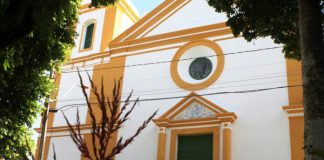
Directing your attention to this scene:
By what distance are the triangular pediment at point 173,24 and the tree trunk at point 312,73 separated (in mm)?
9994

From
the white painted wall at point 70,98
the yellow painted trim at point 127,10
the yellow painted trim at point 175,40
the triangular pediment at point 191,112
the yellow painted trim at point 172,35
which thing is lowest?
the triangular pediment at point 191,112

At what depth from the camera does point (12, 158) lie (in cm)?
945

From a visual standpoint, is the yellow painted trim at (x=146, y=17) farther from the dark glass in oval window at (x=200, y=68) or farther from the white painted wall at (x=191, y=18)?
the dark glass in oval window at (x=200, y=68)

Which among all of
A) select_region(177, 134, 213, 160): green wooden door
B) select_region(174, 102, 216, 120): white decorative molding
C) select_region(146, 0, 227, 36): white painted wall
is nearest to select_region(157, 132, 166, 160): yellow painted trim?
select_region(177, 134, 213, 160): green wooden door

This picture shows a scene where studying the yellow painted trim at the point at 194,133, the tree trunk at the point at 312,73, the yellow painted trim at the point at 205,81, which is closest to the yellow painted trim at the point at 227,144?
the yellow painted trim at the point at 194,133

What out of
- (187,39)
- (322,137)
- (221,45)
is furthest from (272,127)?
(322,137)

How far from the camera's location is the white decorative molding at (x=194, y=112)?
591 inches

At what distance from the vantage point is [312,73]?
18.7ft

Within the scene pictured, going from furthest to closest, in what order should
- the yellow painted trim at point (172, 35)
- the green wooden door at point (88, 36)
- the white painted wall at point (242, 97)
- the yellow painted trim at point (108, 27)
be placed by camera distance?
the green wooden door at point (88, 36) < the yellow painted trim at point (108, 27) < the yellow painted trim at point (172, 35) < the white painted wall at point (242, 97)

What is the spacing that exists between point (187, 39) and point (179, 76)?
152 cm

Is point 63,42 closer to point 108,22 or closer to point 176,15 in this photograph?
point 176,15

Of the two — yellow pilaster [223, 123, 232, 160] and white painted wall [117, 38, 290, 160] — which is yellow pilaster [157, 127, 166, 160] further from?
yellow pilaster [223, 123, 232, 160]

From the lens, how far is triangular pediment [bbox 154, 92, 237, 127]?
14.7 metres

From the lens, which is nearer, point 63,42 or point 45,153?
point 63,42
